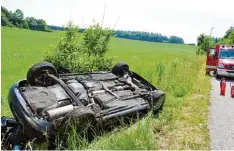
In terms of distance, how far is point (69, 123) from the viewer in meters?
5.21

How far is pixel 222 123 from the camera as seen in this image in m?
7.62

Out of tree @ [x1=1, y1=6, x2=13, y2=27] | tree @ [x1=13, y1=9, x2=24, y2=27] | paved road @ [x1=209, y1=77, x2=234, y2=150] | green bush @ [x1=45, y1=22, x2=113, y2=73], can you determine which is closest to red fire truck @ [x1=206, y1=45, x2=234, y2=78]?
paved road @ [x1=209, y1=77, x2=234, y2=150]

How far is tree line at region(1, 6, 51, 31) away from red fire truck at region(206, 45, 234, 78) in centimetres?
6155

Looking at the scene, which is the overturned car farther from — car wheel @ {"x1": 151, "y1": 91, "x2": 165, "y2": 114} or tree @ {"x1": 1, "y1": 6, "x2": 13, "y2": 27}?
tree @ {"x1": 1, "y1": 6, "x2": 13, "y2": 27}

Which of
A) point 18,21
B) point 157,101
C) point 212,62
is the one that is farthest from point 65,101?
point 18,21

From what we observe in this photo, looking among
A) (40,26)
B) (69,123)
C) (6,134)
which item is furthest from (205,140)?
(40,26)

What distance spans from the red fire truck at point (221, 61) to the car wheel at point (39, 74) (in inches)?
541

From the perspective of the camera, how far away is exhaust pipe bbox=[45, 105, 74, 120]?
5373 millimetres

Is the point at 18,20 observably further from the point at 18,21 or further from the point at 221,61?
the point at 221,61

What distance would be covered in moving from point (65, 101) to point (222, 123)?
147 inches

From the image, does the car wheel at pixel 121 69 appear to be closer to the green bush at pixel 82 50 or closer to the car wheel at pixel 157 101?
the car wheel at pixel 157 101

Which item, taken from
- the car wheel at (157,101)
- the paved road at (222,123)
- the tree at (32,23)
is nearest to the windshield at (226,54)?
the paved road at (222,123)

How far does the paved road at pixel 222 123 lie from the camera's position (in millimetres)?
6088

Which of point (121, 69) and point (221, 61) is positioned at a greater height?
point (121, 69)
